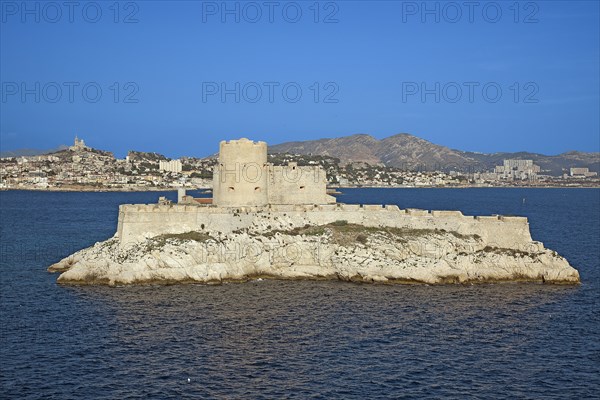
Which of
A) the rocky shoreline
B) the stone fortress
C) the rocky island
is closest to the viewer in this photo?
the rocky shoreline

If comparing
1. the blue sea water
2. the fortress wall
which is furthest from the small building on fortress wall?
the blue sea water

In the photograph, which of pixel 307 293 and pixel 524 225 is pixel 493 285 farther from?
pixel 307 293

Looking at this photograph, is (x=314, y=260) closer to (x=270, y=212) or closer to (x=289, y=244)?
(x=289, y=244)

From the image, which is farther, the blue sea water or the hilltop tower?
the hilltop tower

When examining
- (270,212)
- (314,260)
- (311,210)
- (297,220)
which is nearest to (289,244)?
(314,260)

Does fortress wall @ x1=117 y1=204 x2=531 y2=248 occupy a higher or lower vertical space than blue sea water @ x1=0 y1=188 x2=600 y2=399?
higher

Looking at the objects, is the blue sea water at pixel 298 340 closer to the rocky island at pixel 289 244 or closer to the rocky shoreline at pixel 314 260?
the rocky shoreline at pixel 314 260

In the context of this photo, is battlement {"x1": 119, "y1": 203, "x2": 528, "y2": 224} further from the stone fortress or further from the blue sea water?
the blue sea water

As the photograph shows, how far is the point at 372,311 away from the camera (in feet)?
91.9

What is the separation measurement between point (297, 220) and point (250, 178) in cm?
370

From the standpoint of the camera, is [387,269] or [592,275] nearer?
[387,269]

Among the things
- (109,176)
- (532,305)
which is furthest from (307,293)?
(109,176)

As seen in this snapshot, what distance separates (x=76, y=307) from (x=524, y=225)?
916 inches

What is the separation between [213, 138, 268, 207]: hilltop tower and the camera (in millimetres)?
38469
